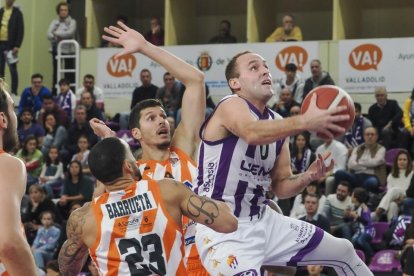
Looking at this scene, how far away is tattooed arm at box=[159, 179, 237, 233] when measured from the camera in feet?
18.5

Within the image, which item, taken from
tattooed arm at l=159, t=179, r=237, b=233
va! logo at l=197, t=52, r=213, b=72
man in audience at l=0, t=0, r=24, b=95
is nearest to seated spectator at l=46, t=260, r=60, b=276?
va! logo at l=197, t=52, r=213, b=72

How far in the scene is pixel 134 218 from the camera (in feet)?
18.4

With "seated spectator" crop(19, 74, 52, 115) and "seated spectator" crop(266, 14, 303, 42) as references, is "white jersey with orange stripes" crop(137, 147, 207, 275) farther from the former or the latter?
"seated spectator" crop(266, 14, 303, 42)

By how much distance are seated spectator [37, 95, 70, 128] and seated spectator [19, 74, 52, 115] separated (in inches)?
20.5

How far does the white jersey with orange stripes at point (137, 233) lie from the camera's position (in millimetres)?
5602

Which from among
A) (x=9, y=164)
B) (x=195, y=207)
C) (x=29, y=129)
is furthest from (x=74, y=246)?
(x=29, y=129)

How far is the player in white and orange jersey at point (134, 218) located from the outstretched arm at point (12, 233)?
79 cm

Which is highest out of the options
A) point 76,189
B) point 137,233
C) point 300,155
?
point 137,233

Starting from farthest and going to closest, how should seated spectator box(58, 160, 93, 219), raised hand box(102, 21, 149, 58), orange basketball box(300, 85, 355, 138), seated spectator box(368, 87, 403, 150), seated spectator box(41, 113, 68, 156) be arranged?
seated spectator box(41, 113, 68, 156)
seated spectator box(368, 87, 403, 150)
seated spectator box(58, 160, 93, 219)
raised hand box(102, 21, 149, 58)
orange basketball box(300, 85, 355, 138)

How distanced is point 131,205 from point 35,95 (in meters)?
13.6

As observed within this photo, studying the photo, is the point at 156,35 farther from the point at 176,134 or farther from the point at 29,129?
the point at 176,134

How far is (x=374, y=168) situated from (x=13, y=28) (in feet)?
27.8

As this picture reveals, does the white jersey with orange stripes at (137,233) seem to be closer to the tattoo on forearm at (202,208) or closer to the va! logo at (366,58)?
the tattoo on forearm at (202,208)

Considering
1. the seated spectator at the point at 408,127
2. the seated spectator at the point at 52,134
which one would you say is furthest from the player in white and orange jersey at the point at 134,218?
the seated spectator at the point at 52,134
